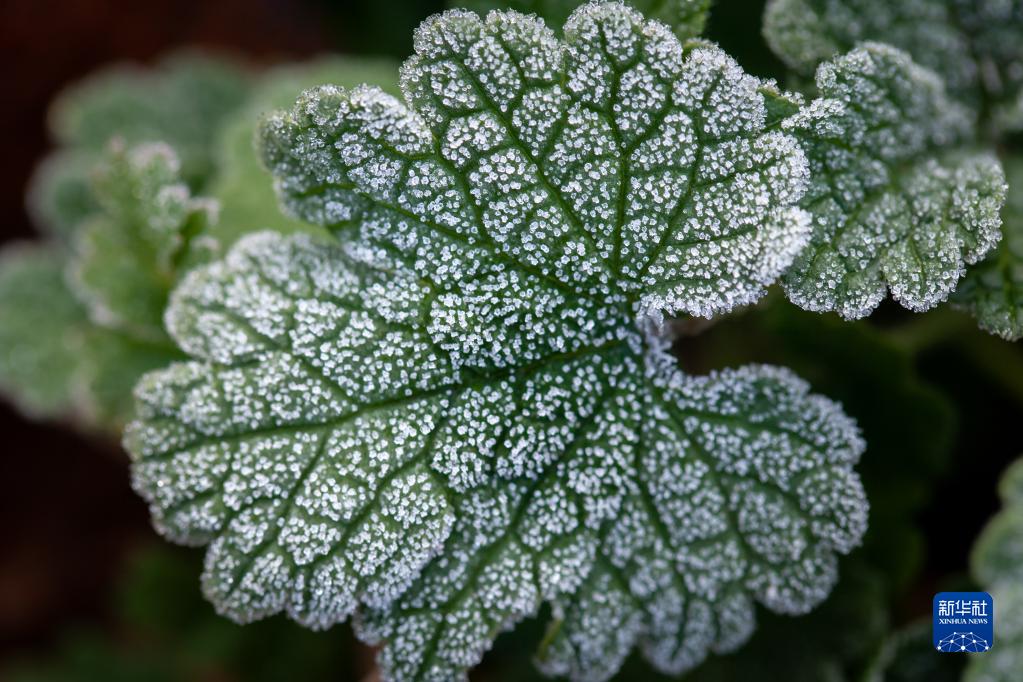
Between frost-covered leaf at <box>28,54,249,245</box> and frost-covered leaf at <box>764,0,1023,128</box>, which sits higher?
frost-covered leaf at <box>28,54,249,245</box>

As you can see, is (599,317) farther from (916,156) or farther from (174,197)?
(174,197)

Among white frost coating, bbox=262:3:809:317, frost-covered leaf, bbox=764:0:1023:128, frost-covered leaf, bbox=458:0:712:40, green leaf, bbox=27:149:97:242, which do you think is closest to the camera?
white frost coating, bbox=262:3:809:317

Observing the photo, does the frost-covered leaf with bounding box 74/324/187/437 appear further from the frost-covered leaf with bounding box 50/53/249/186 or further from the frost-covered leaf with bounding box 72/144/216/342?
the frost-covered leaf with bounding box 50/53/249/186

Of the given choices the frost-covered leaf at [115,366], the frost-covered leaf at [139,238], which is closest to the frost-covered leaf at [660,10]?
the frost-covered leaf at [139,238]

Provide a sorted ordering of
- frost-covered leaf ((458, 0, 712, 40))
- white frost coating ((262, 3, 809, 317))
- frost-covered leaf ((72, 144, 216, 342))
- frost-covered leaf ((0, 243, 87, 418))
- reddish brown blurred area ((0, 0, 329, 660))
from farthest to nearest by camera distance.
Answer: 1. reddish brown blurred area ((0, 0, 329, 660))
2. frost-covered leaf ((0, 243, 87, 418))
3. frost-covered leaf ((72, 144, 216, 342))
4. frost-covered leaf ((458, 0, 712, 40))
5. white frost coating ((262, 3, 809, 317))

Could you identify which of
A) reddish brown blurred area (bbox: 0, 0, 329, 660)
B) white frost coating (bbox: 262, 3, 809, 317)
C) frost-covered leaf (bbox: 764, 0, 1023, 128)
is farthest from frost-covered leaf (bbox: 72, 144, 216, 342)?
reddish brown blurred area (bbox: 0, 0, 329, 660)

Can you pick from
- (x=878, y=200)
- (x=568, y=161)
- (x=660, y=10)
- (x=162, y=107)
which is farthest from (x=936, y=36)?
(x=162, y=107)

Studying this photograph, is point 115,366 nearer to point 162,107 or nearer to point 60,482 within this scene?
point 162,107

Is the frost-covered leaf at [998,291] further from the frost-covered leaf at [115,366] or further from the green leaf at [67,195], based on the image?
the green leaf at [67,195]
